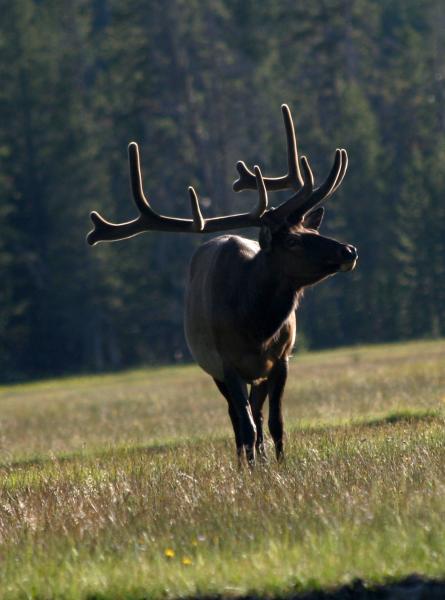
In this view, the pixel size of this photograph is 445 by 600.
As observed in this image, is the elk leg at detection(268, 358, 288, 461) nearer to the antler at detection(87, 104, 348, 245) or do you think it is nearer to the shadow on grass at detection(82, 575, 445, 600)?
the antler at detection(87, 104, 348, 245)

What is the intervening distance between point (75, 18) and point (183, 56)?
35.9 ft

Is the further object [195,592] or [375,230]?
[375,230]

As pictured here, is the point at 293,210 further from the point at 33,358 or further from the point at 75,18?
the point at 75,18

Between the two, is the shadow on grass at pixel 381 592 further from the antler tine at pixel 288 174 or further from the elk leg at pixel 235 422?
the antler tine at pixel 288 174

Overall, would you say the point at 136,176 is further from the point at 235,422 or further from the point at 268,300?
the point at 235,422

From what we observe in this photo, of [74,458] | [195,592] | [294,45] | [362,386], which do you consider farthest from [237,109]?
[195,592]

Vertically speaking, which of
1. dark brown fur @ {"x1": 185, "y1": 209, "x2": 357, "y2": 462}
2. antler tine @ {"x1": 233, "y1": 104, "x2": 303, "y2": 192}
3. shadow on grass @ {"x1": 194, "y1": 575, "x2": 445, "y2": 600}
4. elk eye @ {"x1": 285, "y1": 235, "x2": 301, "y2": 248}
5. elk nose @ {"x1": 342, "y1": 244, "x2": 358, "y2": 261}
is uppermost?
antler tine @ {"x1": 233, "y1": 104, "x2": 303, "y2": 192}

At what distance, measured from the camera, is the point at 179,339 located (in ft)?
185

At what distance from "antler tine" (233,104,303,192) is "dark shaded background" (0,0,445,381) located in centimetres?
3663

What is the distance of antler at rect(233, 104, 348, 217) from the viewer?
11.6 m

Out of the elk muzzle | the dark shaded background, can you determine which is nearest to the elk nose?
the elk muzzle

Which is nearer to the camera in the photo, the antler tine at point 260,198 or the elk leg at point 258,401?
the antler tine at point 260,198

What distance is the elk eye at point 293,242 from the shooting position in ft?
36.7

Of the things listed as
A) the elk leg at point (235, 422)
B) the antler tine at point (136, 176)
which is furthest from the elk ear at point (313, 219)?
the elk leg at point (235, 422)
